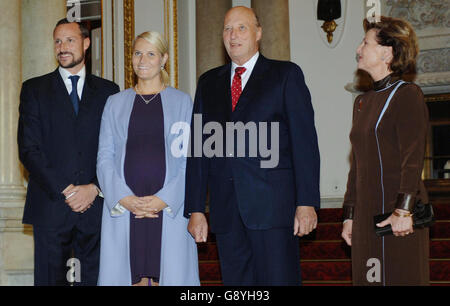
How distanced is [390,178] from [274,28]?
5399 millimetres

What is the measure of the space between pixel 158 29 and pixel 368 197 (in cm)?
596

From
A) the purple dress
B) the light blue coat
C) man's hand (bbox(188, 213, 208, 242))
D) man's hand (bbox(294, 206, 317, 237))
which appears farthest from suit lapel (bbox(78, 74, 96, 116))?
man's hand (bbox(294, 206, 317, 237))

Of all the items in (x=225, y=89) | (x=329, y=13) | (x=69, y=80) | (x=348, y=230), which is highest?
(x=329, y=13)

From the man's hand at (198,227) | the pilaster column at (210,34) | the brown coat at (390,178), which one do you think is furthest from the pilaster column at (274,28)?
the man's hand at (198,227)

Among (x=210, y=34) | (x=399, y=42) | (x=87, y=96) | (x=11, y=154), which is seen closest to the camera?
(x=399, y=42)

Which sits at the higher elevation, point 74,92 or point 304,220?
point 74,92

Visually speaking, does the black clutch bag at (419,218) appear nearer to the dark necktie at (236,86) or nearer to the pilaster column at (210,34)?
the dark necktie at (236,86)

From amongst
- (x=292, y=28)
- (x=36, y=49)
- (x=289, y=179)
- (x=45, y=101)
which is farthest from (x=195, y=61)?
(x=289, y=179)

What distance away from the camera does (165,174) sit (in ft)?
11.2

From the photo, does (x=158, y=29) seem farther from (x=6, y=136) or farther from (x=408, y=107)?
(x=408, y=107)

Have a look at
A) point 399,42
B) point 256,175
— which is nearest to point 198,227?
point 256,175

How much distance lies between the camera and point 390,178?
3.05 metres

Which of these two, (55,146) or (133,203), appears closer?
(133,203)

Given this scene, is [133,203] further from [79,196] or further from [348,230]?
[348,230]
